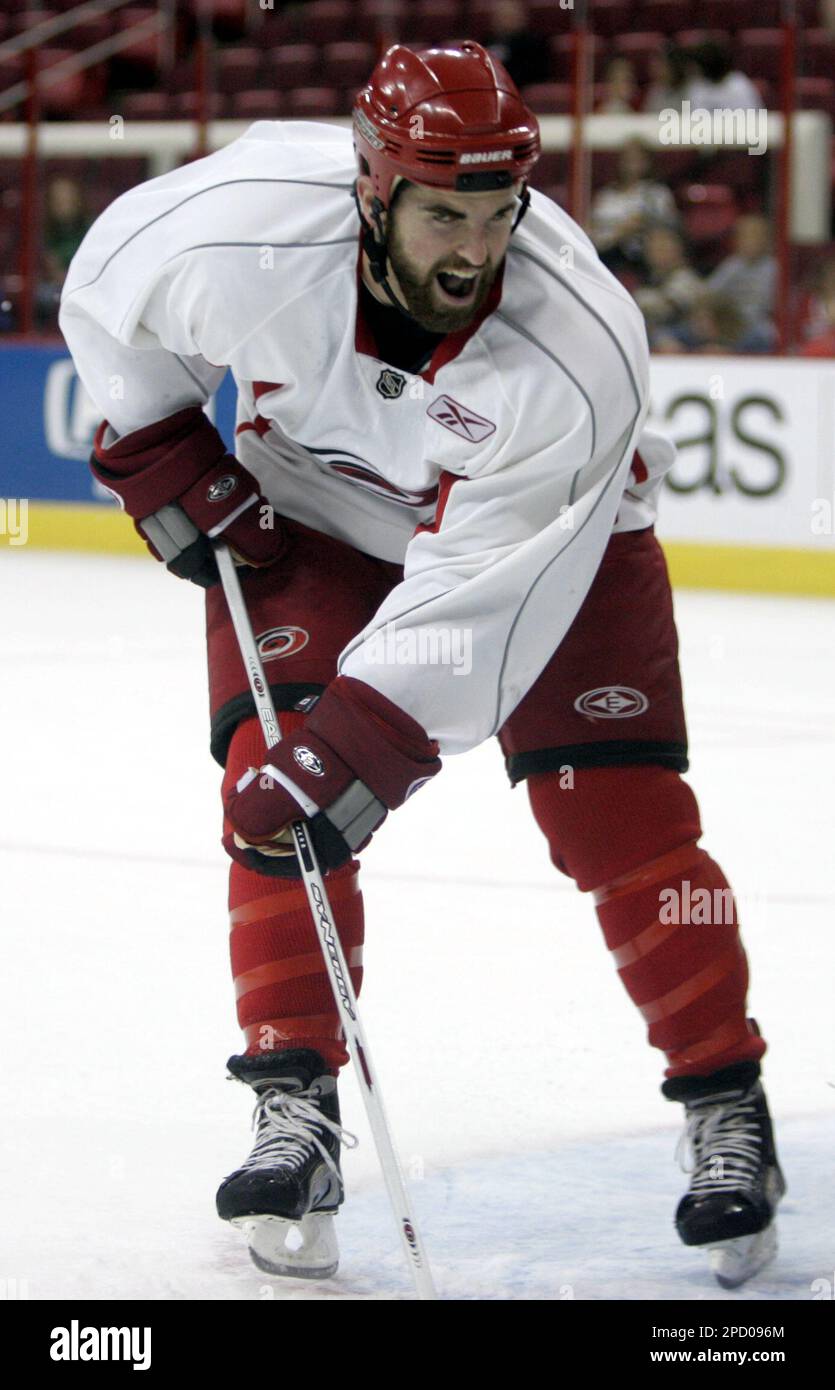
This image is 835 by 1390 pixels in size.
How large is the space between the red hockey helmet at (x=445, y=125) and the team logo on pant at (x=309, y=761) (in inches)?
20.7

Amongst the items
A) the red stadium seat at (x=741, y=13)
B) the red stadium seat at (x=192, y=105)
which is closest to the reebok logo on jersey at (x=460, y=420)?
the red stadium seat at (x=192, y=105)

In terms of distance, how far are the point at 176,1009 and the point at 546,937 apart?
67cm

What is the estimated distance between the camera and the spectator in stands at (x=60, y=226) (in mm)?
8836

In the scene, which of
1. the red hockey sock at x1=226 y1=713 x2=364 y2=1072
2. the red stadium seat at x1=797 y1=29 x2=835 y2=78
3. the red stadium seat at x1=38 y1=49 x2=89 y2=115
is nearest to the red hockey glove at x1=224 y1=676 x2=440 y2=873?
the red hockey sock at x1=226 y1=713 x2=364 y2=1072

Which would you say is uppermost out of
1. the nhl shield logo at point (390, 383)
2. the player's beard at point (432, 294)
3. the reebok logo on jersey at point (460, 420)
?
the player's beard at point (432, 294)

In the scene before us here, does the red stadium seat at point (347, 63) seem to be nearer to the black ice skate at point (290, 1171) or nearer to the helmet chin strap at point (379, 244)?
the helmet chin strap at point (379, 244)

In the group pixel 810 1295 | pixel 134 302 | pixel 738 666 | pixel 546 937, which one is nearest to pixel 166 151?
pixel 738 666

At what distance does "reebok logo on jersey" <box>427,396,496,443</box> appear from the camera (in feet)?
6.61

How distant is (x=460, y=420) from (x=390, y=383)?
0.12 meters

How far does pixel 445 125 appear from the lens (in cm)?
196

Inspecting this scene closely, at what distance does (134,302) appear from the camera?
2189 millimetres

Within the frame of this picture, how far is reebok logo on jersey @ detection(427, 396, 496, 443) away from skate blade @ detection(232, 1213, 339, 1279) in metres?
0.77

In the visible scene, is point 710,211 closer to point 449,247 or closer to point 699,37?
point 699,37

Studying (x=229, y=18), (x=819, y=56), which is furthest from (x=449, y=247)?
(x=229, y=18)
